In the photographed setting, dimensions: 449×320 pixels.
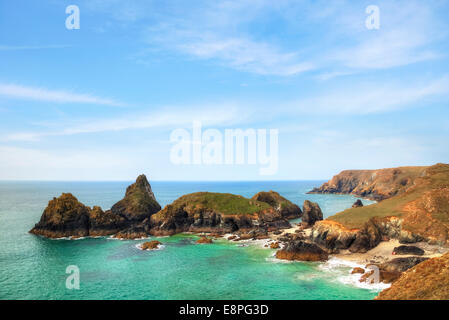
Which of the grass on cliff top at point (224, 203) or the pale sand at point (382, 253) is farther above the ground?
the grass on cliff top at point (224, 203)

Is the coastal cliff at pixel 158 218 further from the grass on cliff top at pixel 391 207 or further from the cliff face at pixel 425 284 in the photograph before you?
the cliff face at pixel 425 284

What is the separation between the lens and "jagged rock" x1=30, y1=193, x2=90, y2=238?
80.8 metres

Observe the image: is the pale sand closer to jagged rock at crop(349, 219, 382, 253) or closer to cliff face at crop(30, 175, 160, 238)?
jagged rock at crop(349, 219, 382, 253)

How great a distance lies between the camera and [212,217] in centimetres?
9075

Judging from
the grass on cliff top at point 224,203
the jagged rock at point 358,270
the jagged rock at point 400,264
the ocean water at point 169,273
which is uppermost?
the grass on cliff top at point 224,203

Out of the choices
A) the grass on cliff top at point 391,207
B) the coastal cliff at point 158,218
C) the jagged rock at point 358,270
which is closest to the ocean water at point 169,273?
Answer: the jagged rock at point 358,270

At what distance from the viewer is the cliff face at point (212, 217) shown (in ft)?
287

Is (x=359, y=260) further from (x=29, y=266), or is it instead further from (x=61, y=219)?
(x=61, y=219)

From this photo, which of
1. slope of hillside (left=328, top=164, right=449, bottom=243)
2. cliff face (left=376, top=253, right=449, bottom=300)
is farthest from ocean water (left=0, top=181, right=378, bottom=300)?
slope of hillside (left=328, top=164, right=449, bottom=243)

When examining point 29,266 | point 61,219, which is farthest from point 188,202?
point 29,266

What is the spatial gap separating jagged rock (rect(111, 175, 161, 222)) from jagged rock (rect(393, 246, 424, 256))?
79.9 metres

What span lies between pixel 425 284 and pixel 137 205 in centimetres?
9404

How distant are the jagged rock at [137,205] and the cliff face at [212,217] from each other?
1263cm
